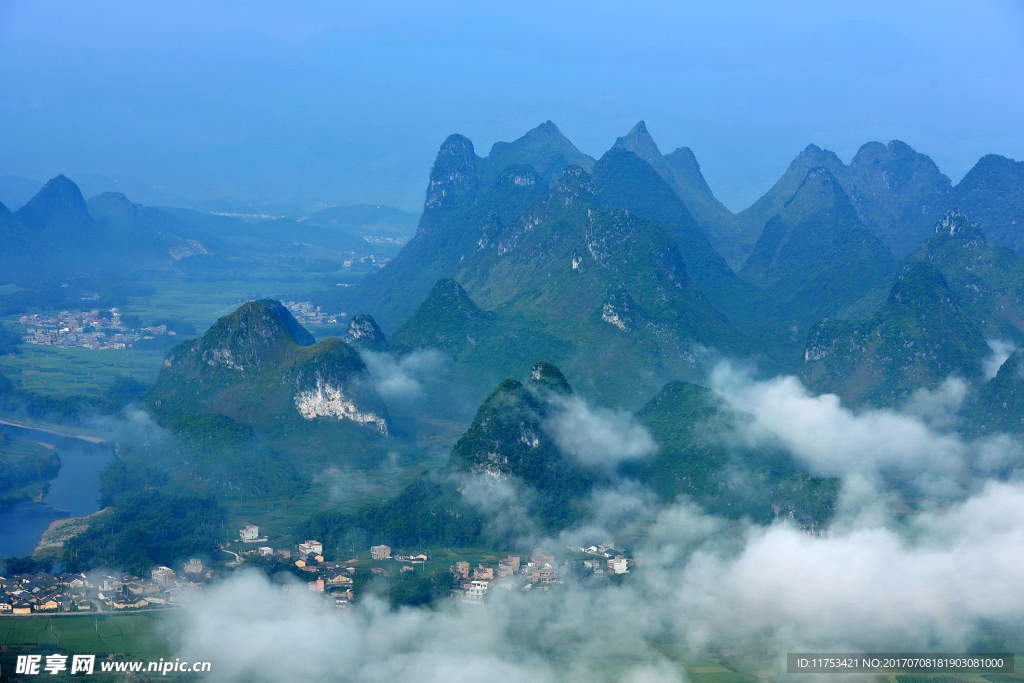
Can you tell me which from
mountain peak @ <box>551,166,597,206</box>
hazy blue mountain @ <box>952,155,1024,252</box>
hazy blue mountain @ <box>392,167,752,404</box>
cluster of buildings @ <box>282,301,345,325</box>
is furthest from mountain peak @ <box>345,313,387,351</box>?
hazy blue mountain @ <box>952,155,1024,252</box>

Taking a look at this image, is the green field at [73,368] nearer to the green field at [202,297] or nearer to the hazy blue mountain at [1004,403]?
the green field at [202,297]

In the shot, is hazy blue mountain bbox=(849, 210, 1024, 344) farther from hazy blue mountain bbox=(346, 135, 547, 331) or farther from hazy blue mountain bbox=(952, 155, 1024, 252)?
hazy blue mountain bbox=(346, 135, 547, 331)

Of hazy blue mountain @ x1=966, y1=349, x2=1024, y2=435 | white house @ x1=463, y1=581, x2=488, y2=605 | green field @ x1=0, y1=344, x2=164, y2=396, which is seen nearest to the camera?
white house @ x1=463, y1=581, x2=488, y2=605

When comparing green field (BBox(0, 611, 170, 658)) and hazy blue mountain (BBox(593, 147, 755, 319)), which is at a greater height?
hazy blue mountain (BBox(593, 147, 755, 319))

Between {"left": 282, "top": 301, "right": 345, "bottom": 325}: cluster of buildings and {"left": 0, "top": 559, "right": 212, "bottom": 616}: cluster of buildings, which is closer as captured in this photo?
{"left": 0, "top": 559, "right": 212, "bottom": 616}: cluster of buildings

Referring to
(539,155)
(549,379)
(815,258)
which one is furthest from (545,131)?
(549,379)

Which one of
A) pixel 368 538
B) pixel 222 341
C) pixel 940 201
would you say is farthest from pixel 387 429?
pixel 940 201

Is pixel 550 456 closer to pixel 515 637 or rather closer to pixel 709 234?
pixel 515 637
